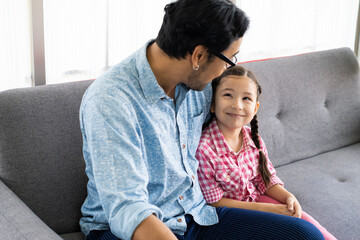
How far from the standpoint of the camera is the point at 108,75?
1272mm

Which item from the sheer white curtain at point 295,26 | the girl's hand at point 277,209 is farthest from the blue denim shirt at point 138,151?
the sheer white curtain at point 295,26

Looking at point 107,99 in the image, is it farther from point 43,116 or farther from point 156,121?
point 43,116

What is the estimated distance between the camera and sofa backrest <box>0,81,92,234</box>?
1453 mm

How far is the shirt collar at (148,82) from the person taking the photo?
129cm

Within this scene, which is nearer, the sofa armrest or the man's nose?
the sofa armrest

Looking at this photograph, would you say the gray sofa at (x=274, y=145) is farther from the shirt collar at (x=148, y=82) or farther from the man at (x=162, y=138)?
the shirt collar at (x=148, y=82)

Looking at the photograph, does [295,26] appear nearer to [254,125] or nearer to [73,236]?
[254,125]

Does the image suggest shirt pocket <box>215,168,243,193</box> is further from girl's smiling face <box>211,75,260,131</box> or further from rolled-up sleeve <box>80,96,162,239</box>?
rolled-up sleeve <box>80,96,162,239</box>

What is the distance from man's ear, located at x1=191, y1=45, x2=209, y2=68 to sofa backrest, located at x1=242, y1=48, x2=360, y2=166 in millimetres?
766

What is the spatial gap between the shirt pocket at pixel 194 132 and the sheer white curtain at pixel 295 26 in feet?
4.14

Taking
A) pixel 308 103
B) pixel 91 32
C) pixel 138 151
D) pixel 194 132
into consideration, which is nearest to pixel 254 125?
pixel 194 132

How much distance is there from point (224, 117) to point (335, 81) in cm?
101

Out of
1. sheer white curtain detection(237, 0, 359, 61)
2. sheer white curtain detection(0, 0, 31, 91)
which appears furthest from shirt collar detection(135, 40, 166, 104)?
sheer white curtain detection(237, 0, 359, 61)

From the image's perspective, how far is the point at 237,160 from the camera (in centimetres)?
165
